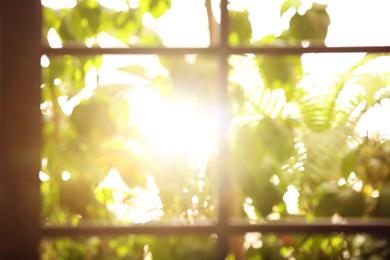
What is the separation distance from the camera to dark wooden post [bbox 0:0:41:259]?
3.60 feet

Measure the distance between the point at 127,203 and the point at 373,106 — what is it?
2.73 ft

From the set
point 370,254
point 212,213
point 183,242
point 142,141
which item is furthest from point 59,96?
point 370,254

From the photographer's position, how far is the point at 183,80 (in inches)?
54.1

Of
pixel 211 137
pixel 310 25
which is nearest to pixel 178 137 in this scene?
pixel 211 137

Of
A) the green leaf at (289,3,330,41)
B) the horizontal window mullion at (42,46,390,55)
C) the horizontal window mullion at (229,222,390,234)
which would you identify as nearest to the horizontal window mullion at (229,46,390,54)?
the horizontal window mullion at (42,46,390,55)

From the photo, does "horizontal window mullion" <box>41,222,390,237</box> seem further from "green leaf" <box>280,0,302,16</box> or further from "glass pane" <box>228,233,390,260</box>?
Answer: "green leaf" <box>280,0,302,16</box>

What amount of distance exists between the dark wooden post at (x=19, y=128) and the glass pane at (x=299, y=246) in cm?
53

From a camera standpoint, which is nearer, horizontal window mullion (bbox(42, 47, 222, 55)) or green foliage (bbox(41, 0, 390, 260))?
horizontal window mullion (bbox(42, 47, 222, 55))

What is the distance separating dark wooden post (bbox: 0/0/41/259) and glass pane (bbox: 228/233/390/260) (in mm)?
526

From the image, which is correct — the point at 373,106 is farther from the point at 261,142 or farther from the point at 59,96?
the point at 59,96

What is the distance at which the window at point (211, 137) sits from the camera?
1098 millimetres

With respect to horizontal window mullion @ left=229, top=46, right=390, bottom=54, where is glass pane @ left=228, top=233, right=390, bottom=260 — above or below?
below

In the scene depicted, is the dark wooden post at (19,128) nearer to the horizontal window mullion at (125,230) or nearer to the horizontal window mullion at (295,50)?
the horizontal window mullion at (125,230)

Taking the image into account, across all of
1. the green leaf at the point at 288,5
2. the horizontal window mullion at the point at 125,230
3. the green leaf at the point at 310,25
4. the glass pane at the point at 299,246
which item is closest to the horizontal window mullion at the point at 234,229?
the horizontal window mullion at the point at 125,230
